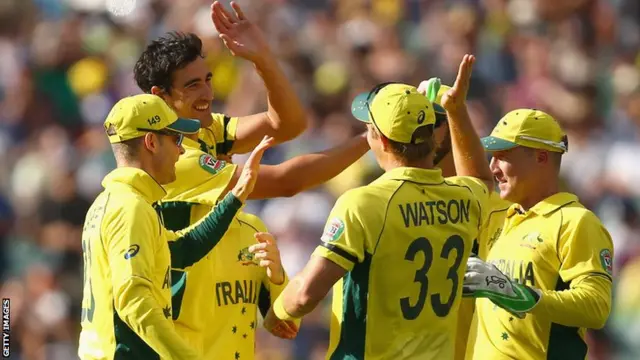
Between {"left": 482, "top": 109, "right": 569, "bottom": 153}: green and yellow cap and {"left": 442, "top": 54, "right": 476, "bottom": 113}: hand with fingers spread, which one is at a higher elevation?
{"left": 442, "top": 54, "right": 476, "bottom": 113}: hand with fingers spread

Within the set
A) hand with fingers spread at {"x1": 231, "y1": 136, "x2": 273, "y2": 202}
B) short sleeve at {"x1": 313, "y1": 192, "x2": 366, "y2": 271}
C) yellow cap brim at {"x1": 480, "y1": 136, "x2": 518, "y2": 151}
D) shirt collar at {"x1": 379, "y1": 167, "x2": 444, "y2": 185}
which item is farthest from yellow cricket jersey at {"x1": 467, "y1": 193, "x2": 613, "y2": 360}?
hand with fingers spread at {"x1": 231, "y1": 136, "x2": 273, "y2": 202}

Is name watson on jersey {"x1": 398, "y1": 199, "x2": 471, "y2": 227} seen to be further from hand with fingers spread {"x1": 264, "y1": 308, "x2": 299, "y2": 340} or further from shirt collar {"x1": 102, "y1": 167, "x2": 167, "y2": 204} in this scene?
shirt collar {"x1": 102, "y1": 167, "x2": 167, "y2": 204}

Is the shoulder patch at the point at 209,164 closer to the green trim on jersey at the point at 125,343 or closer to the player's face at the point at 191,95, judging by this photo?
the player's face at the point at 191,95

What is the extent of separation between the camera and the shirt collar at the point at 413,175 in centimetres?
511

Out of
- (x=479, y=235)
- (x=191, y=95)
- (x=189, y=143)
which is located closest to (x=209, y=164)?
(x=189, y=143)

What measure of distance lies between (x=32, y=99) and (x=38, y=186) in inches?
48.9

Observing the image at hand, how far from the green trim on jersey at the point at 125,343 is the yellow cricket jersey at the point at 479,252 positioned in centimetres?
190

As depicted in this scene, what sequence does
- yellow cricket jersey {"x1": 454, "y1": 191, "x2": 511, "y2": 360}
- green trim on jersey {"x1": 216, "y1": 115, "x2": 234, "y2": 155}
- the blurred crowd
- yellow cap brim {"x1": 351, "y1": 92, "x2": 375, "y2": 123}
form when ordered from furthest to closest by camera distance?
the blurred crowd → green trim on jersey {"x1": 216, "y1": 115, "x2": 234, "y2": 155} → yellow cricket jersey {"x1": 454, "y1": 191, "x2": 511, "y2": 360} → yellow cap brim {"x1": 351, "y1": 92, "x2": 375, "y2": 123}

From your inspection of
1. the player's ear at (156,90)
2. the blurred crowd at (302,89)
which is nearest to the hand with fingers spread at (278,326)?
the player's ear at (156,90)

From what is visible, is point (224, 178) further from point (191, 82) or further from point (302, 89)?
point (302, 89)

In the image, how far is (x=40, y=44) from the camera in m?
13.2

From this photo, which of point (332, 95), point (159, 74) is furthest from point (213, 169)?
point (332, 95)

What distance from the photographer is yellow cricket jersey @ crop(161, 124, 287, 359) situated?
6027 millimetres

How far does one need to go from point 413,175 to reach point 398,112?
267 mm
